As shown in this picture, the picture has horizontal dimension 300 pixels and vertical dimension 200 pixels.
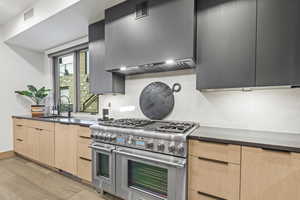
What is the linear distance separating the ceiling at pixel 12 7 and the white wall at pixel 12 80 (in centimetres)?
70

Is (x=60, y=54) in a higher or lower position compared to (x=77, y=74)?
higher

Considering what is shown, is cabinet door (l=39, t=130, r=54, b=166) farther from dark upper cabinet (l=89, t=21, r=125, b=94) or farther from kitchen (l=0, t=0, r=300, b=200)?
dark upper cabinet (l=89, t=21, r=125, b=94)

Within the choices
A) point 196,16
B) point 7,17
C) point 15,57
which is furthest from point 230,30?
point 15,57

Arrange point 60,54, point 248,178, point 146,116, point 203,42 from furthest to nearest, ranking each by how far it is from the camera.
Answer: point 60,54 < point 146,116 < point 203,42 < point 248,178

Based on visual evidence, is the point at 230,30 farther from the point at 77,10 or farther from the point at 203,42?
the point at 77,10

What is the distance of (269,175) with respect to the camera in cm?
107

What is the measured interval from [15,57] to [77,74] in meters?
1.51

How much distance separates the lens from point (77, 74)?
329 centimetres

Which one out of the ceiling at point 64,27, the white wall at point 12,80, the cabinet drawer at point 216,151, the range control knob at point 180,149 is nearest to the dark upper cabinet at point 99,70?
the ceiling at point 64,27

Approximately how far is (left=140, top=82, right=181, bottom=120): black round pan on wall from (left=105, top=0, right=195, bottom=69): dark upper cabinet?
51 cm

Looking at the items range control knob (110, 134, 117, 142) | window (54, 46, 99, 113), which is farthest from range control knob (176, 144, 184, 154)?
window (54, 46, 99, 113)

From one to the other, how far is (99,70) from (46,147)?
164cm

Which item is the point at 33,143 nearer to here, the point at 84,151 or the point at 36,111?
the point at 36,111

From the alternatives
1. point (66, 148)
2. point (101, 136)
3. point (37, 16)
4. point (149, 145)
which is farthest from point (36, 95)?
Result: point (149, 145)
